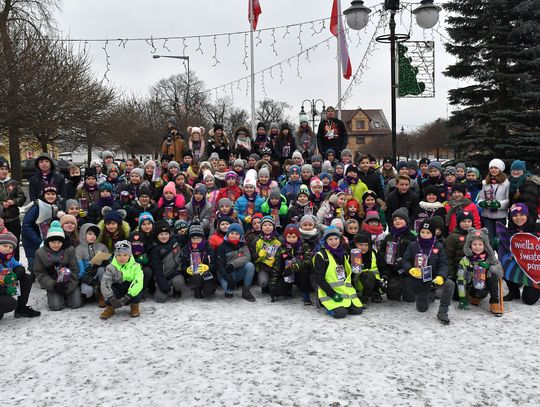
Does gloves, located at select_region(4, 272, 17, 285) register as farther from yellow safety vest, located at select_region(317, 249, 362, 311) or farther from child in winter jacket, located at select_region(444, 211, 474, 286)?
child in winter jacket, located at select_region(444, 211, 474, 286)

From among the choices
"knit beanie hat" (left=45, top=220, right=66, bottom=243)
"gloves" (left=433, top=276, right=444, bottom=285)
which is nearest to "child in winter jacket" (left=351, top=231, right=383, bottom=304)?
"gloves" (left=433, top=276, right=444, bottom=285)

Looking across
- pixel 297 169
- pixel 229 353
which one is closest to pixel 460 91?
pixel 297 169

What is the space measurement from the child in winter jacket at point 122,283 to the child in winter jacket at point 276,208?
2.30m

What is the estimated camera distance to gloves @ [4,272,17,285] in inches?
199

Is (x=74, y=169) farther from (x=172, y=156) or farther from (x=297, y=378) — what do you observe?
(x=297, y=378)

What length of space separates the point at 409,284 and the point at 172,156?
20.0ft

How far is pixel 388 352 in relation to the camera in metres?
4.16

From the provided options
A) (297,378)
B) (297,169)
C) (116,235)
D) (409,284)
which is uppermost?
(297,169)

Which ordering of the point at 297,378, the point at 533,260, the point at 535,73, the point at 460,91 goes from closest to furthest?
the point at 297,378, the point at 533,260, the point at 535,73, the point at 460,91

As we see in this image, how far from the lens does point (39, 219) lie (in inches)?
249

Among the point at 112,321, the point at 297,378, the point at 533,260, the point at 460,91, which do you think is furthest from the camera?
the point at 460,91

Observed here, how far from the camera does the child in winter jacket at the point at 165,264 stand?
5.73 meters

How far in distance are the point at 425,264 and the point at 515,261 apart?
1.34 m

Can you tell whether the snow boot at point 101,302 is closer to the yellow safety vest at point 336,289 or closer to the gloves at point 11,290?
the gloves at point 11,290
